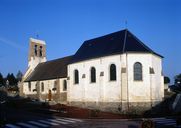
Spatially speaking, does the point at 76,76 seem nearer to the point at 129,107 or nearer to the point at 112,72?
the point at 112,72

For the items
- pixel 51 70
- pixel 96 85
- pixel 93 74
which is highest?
Result: pixel 51 70

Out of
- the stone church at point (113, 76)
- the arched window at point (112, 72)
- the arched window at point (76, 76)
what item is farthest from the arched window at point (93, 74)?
the arched window at point (76, 76)

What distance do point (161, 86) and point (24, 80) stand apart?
2962 centimetres

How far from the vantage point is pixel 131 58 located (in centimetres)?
3077

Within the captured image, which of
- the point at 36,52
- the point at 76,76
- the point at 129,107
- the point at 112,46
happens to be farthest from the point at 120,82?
the point at 36,52

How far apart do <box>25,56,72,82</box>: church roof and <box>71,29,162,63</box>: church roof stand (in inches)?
176

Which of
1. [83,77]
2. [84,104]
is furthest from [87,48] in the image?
[84,104]

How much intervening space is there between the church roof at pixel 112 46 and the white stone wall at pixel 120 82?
0.69m

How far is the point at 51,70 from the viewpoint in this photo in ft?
149

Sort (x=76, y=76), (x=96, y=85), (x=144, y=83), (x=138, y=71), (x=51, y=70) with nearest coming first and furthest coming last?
(x=144, y=83), (x=138, y=71), (x=96, y=85), (x=76, y=76), (x=51, y=70)

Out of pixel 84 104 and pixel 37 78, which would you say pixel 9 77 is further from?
pixel 84 104

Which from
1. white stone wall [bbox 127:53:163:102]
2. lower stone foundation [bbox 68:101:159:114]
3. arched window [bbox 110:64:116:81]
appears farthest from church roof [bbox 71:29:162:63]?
lower stone foundation [bbox 68:101:159:114]

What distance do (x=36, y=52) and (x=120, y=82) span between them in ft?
93.0

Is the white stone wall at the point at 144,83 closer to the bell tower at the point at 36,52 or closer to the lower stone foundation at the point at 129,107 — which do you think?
the lower stone foundation at the point at 129,107
